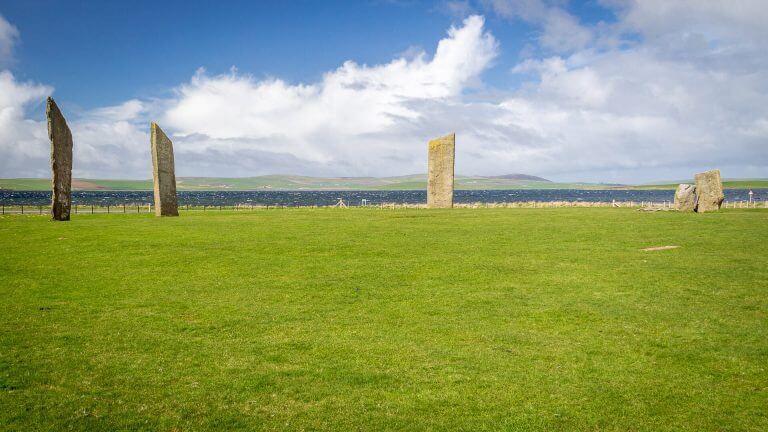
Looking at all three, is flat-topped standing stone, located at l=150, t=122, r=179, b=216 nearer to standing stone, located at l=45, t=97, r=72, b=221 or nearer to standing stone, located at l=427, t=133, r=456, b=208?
standing stone, located at l=45, t=97, r=72, b=221

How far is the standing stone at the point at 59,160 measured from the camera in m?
31.8

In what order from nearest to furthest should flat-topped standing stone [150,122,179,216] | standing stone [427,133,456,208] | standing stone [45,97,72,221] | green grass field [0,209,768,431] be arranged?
green grass field [0,209,768,431]
standing stone [45,97,72,221]
flat-topped standing stone [150,122,179,216]
standing stone [427,133,456,208]

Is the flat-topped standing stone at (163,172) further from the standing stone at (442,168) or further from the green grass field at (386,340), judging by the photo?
the standing stone at (442,168)

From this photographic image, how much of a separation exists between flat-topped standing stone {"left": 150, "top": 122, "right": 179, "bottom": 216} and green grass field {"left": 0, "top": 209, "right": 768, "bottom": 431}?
18.2 m

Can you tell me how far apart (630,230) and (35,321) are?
81.6 feet

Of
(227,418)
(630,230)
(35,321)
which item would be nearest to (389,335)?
(227,418)

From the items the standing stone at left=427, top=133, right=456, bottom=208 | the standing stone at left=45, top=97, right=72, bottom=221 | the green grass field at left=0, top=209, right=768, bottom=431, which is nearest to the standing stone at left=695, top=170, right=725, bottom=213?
the standing stone at left=427, top=133, right=456, bottom=208

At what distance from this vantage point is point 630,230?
26.1m

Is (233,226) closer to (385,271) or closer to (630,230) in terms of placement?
(385,271)

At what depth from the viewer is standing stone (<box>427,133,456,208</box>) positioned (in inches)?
1873

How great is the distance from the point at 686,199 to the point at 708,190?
1641mm

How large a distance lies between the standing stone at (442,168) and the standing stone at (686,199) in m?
18.3

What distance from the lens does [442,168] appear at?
157 ft

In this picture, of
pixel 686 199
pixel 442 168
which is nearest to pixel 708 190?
pixel 686 199
